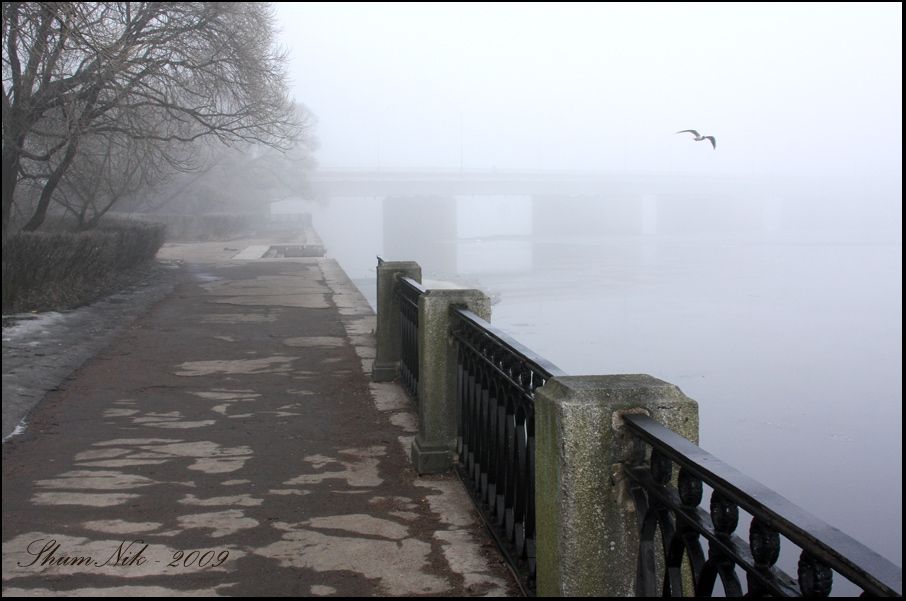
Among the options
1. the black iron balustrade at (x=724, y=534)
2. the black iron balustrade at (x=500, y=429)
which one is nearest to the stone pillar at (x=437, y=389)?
the black iron balustrade at (x=500, y=429)

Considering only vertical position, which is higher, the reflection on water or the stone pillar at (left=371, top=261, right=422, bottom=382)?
the stone pillar at (left=371, top=261, right=422, bottom=382)

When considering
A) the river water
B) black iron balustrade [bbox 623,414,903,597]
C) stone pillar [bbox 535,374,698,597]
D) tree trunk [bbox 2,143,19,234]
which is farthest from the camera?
the river water

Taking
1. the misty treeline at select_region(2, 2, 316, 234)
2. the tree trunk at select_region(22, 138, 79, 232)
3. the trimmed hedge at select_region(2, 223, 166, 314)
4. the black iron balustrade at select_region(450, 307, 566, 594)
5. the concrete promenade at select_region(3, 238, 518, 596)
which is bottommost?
the concrete promenade at select_region(3, 238, 518, 596)

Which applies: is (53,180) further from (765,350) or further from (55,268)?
(765,350)

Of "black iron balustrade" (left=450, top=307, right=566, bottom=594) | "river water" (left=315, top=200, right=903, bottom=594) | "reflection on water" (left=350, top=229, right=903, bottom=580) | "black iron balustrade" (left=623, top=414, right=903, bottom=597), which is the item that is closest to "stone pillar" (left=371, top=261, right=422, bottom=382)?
"black iron balustrade" (left=450, top=307, right=566, bottom=594)

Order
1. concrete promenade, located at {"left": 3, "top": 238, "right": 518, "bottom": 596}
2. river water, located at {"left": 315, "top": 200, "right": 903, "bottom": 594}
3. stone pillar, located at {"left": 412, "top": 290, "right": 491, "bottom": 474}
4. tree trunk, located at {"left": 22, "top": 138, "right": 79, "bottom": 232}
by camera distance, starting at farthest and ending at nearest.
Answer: river water, located at {"left": 315, "top": 200, "right": 903, "bottom": 594}, tree trunk, located at {"left": 22, "top": 138, "right": 79, "bottom": 232}, stone pillar, located at {"left": 412, "top": 290, "right": 491, "bottom": 474}, concrete promenade, located at {"left": 3, "top": 238, "right": 518, "bottom": 596}

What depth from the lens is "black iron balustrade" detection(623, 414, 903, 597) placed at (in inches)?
54.5

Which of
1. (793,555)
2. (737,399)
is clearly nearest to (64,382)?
(793,555)

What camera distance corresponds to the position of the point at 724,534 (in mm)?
1745

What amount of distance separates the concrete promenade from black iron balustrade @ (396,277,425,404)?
0.21m

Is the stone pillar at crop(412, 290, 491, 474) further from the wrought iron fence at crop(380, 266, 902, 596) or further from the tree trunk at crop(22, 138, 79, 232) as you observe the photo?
the tree trunk at crop(22, 138, 79, 232)

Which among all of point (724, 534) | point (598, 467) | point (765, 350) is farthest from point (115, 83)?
point (765, 350)

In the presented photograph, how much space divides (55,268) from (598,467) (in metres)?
12.7

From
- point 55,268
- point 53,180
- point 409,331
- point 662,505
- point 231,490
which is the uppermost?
point 53,180
